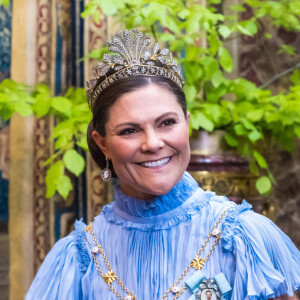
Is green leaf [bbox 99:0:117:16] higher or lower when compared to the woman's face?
higher

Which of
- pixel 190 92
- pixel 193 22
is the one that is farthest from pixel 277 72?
pixel 193 22

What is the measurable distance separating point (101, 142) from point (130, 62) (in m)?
0.20

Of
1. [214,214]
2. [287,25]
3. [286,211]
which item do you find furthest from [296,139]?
[214,214]

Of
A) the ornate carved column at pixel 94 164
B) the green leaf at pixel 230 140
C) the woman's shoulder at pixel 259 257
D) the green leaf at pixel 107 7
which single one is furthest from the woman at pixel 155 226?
the ornate carved column at pixel 94 164

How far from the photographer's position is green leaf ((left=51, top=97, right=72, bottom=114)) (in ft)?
7.47

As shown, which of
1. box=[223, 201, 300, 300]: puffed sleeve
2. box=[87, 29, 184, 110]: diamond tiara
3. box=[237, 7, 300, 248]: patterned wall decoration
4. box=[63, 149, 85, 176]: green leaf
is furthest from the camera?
box=[237, 7, 300, 248]: patterned wall decoration

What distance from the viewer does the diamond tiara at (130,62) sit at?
1.30 m

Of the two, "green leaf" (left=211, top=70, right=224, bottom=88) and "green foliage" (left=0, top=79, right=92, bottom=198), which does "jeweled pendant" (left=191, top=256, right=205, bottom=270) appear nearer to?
"green foliage" (left=0, top=79, right=92, bottom=198)

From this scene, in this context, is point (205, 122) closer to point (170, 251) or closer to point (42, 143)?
point (42, 143)

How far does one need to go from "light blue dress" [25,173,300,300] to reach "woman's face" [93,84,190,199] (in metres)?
0.09

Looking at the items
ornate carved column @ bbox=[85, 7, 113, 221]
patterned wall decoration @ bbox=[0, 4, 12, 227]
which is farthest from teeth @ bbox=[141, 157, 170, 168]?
patterned wall decoration @ bbox=[0, 4, 12, 227]

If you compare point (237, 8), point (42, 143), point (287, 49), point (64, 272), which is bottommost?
point (64, 272)

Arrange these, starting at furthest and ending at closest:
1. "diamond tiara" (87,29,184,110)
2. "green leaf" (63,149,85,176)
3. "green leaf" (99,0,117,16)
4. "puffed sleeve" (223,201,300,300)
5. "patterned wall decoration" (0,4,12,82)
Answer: "patterned wall decoration" (0,4,12,82), "green leaf" (63,149,85,176), "green leaf" (99,0,117,16), "diamond tiara" (87,29,184,110), "puffed sleeve" (223,201,300,300)

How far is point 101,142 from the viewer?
137 centimetres
